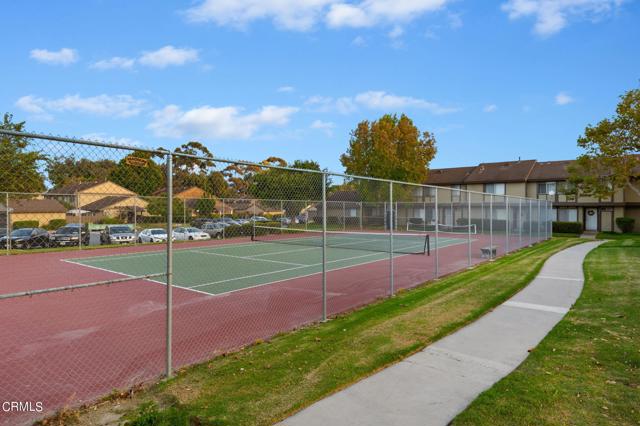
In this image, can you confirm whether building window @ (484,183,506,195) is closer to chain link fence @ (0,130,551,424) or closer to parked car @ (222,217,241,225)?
chain link fence @ (0,130,551,424)

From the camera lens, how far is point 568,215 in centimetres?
4228

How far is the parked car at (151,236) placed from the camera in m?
24.3

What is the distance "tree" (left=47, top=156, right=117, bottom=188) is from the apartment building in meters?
38.4

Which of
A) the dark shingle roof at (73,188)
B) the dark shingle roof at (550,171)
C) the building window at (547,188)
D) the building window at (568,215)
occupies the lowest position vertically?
the building window at (568,215)

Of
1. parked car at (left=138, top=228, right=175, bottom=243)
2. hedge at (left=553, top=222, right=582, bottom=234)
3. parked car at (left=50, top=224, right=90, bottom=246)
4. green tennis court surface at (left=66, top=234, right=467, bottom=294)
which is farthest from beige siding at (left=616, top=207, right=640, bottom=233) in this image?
parked car at (left=50, top=224, right=90, bottom=246)

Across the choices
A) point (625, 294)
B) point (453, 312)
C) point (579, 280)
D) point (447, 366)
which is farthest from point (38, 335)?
point (579, 280)

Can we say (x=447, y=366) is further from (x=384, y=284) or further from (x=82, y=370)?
(x=384, y=284)

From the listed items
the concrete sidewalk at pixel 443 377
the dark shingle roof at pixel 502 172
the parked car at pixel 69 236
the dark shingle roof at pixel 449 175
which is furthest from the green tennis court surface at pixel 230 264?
the dark shingle roof at pixel 449 175

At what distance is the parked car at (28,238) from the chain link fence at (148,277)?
0.31 feet

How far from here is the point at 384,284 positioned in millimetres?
11664

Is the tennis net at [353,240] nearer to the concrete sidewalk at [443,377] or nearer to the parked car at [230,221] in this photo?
the parked car at [230,221]

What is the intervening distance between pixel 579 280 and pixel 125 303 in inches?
459

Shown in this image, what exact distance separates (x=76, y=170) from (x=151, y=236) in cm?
2194

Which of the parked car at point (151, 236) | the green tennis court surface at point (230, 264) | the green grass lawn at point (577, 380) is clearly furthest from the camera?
the parked car at point (151, 236)
